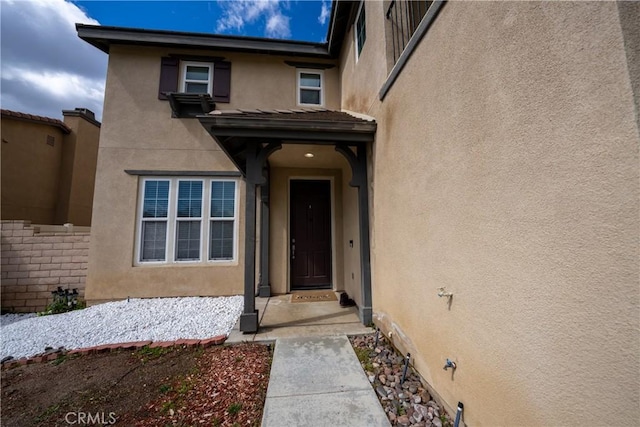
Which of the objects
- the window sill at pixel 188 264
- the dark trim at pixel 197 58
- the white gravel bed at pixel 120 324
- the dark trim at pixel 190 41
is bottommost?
the white gravel bed at pixel 120 324

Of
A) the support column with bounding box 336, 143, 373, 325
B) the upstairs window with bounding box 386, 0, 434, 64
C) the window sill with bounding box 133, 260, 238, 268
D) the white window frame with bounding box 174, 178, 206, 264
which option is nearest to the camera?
the upstairs window with bounding box 386, 0, 434, 64

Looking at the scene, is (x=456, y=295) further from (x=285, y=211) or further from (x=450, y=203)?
(x=285, y=211)

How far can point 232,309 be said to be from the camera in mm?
4590

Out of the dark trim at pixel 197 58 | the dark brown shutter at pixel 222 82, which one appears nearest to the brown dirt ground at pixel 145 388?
the dark brown shutter at pixel 222 82

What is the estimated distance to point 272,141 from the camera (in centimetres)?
371

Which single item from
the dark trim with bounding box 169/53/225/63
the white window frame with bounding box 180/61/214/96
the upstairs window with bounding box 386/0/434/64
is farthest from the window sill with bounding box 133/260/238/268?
the upstairs window with bounding box 386/0/434/64

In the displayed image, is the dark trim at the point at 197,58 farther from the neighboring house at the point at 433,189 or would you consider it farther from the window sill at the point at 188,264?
the window sill at the point at 188,264

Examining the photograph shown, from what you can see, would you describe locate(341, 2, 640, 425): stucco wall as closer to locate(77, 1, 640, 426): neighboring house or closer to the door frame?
locate(77, 1, 640, 426): neighboring house

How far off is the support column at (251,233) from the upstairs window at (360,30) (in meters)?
2.73

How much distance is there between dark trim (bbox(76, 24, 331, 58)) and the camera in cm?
542

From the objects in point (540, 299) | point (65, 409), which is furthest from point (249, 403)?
point (540, 299)

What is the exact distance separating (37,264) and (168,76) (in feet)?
16.4

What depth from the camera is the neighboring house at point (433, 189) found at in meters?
1.03

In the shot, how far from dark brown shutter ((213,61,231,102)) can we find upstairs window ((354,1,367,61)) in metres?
3.17
